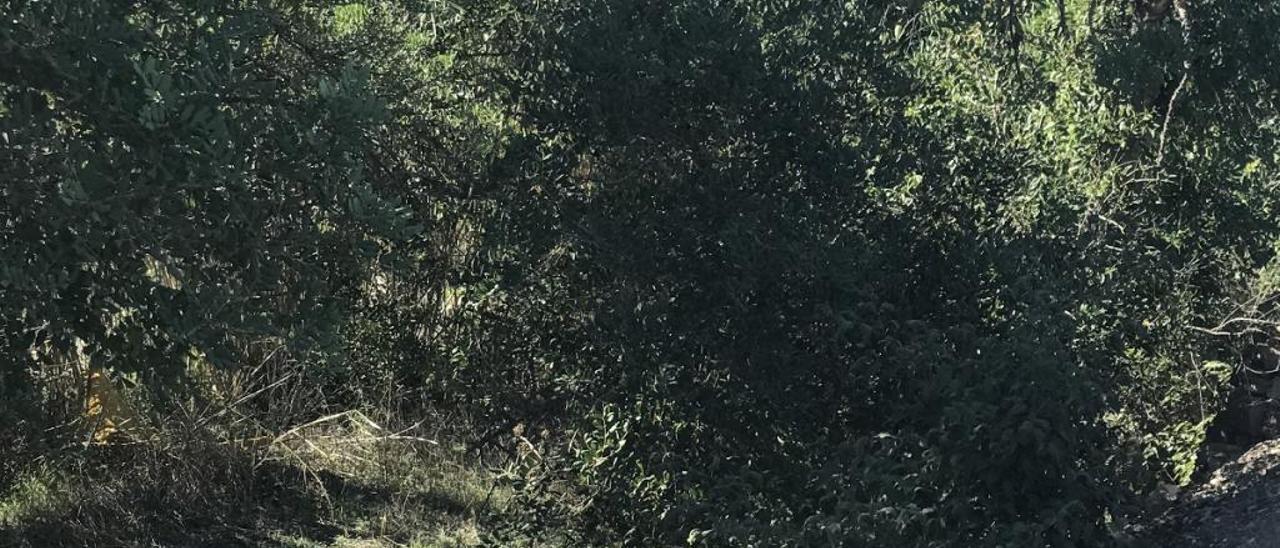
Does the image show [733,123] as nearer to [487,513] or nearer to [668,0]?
[668,0]

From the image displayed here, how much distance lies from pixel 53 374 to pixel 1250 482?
20.9ft

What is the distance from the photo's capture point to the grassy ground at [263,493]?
331 inches

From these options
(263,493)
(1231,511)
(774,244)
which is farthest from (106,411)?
(1231,511)

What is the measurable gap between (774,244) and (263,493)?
13.2 ft

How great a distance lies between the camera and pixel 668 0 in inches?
262

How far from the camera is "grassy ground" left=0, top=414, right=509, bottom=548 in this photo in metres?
8.41

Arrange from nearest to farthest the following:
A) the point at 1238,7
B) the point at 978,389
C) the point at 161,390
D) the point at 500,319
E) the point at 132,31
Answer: the point at 132,31 → the point at 161,390 → the point at 978,389 → the point at 500,319 → the point at 1238,7

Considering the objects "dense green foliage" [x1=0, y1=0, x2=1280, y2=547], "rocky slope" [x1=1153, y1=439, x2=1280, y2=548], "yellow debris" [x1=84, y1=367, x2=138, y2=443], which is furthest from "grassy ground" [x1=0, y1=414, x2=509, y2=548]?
"rocky slope" [x1=1153, y1=439, x2=1280, y2=548]

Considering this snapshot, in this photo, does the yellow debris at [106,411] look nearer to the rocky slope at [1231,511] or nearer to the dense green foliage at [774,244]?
the dense green foliage at [774,244]

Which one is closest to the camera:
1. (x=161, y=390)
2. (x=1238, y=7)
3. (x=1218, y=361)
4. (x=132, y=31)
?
(x=132, y=31)

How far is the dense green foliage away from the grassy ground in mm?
1163

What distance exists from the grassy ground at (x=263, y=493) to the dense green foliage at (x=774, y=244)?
3.82 feet

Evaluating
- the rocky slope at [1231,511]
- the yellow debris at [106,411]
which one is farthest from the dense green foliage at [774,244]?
the yellow debris at [106,411]

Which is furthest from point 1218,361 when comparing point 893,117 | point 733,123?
point 733,123
